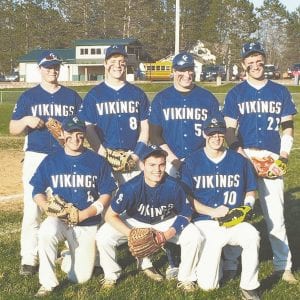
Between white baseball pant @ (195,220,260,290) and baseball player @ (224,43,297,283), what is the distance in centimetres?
56

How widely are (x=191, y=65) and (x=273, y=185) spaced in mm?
1393

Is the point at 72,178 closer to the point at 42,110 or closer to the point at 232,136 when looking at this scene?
the point at 42,110

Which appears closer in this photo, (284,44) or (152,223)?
(152,223)

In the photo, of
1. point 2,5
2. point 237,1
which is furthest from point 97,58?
point 2,5

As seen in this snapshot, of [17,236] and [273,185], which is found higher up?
[273,185]

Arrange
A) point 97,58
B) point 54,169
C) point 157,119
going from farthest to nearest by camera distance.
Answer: point 97,58 → point 157,119 → point 54,169

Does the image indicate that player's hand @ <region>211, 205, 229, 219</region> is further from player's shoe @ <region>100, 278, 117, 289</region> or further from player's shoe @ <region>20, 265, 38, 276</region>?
player's shoe @ <region>20, 265, 38, 276</region>

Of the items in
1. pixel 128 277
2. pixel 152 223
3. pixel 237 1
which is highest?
pixel 237 1

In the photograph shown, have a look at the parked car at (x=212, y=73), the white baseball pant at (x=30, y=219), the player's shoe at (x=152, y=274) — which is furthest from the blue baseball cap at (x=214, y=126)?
the parked car at (x=212, y=73)

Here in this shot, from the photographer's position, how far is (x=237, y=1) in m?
65.9

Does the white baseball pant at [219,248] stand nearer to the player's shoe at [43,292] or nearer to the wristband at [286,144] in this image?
the wristband at [286,144]

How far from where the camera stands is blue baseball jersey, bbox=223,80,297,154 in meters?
5.39

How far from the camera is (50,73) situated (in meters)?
5.64

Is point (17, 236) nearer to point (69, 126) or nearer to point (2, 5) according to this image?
point (69, 126)
